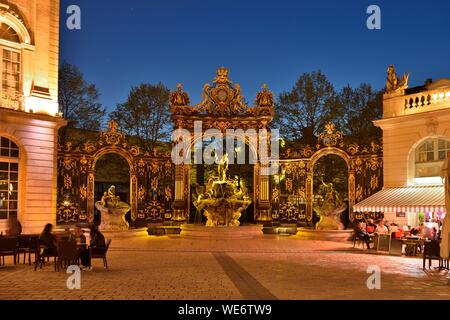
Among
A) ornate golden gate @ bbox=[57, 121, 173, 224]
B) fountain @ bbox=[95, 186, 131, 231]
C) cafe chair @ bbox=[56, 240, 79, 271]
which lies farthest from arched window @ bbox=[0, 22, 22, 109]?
cafe chair @ bbox=[56, 240, 79, 271]

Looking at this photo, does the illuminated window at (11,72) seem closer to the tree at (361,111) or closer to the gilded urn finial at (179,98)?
the gilded urn finial at (179,98)

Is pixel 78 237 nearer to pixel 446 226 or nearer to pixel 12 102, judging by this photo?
pixel 12 102

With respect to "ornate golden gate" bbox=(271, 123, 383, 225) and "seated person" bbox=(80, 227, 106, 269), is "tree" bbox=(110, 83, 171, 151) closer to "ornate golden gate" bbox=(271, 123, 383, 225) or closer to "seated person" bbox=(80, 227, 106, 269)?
"ornate golden gate" bbox=(271, 123, 383, 225)

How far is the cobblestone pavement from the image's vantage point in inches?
388

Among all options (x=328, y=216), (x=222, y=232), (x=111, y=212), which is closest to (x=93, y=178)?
(x=111, y=212)

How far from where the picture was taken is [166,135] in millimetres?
37156

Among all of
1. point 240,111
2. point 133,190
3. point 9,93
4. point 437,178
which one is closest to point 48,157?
point 9,93

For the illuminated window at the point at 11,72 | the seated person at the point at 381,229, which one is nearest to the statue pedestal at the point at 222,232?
the seated person at the point at 381,229

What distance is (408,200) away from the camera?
19375 millimetres

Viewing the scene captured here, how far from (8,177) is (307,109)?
20.7m

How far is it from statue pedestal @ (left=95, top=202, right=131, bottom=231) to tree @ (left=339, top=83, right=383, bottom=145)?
17.2 metres

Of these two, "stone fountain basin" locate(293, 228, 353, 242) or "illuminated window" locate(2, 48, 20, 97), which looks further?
"stone fountain basin" locate(293, 228, 353, 242)
